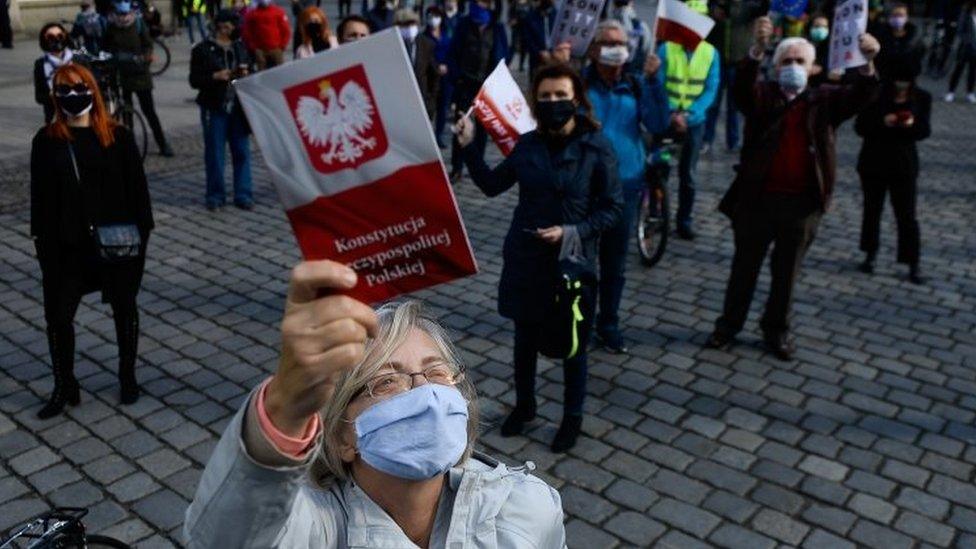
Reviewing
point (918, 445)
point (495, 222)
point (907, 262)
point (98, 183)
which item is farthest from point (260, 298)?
point (907, 262)

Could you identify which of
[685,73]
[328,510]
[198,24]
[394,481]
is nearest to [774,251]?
[685,73]

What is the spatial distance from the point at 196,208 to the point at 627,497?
6558 millimetres

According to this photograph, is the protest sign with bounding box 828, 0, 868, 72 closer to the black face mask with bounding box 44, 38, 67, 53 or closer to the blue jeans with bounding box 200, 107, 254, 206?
the blue jeans with bounding box 200, 107, 254, 206

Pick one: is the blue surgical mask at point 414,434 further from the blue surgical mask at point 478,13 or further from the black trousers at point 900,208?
the blue surgical mask at point 478,13

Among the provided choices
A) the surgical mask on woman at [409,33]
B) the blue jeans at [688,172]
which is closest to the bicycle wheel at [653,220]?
the blue jeans at [688,172]

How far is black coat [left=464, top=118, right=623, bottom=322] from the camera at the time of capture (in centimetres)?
498

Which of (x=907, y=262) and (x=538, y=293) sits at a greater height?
(x=538, y=293)

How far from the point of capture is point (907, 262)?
8.22m

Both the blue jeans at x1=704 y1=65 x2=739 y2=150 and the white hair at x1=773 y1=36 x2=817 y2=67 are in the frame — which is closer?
the white hair at x1=773 y1=36 x2=817 y2=67

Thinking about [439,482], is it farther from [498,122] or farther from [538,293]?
[498,122]

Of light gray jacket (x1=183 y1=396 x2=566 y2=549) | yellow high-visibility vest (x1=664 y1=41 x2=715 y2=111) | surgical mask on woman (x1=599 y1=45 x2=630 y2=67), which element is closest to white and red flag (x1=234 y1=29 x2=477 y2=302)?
light gray jacket (x1=183 y1=396 x2=566 y2=549)

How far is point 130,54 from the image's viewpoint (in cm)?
1143

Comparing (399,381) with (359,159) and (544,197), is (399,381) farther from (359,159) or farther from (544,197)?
(544,197)

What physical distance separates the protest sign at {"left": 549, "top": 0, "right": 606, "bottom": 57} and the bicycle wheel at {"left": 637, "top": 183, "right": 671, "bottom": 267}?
1499mm
